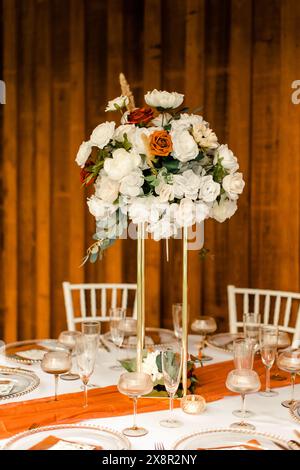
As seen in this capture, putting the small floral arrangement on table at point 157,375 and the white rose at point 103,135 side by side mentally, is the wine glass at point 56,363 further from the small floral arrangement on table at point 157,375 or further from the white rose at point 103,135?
the white rose at point 103,135

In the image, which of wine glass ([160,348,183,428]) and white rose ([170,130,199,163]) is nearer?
wine glass ([160,348,183,428])

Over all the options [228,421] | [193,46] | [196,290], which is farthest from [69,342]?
[193,46]

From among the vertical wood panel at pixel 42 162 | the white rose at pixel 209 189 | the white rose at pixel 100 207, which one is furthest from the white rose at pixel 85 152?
the vertical wood panel at pixel 42 162

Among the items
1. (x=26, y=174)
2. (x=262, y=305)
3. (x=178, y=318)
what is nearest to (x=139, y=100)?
(x=26, y=174)

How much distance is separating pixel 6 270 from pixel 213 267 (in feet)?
4.62

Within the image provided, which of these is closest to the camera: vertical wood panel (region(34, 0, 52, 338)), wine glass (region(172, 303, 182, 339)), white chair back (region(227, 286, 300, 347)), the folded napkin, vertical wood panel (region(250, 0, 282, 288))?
the folded napkin

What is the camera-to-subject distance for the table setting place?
145cm

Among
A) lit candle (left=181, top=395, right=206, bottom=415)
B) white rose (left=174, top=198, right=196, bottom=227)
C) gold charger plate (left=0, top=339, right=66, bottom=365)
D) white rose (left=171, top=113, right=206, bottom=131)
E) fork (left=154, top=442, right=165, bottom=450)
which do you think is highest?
white rose (left=171, top=113, right=206, bottom=131)

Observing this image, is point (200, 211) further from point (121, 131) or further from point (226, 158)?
point (121, 131)

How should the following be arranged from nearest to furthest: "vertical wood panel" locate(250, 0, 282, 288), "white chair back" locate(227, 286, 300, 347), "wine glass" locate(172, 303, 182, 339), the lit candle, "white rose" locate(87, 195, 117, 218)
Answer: the lit candle → "white rose" locate(87, 195, 117, 218) → "wine glass" locate(172, 303, 182, 339) → "white chair back" locate(227, 286, 300, 347) → "vertical wood panel" locate(250, 0, 282, 288)

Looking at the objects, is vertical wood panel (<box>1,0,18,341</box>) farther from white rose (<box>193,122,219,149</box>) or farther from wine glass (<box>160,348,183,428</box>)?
wine glass (<box>160,348,183,428</box>)

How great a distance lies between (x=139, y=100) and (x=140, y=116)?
6.28ft

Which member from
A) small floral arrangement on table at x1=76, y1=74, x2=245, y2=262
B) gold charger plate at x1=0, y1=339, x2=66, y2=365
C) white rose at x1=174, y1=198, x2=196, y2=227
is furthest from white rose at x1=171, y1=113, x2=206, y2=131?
gold charger plate at x1=0, y1=339, x2=66, y2=365

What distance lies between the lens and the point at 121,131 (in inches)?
68.6
